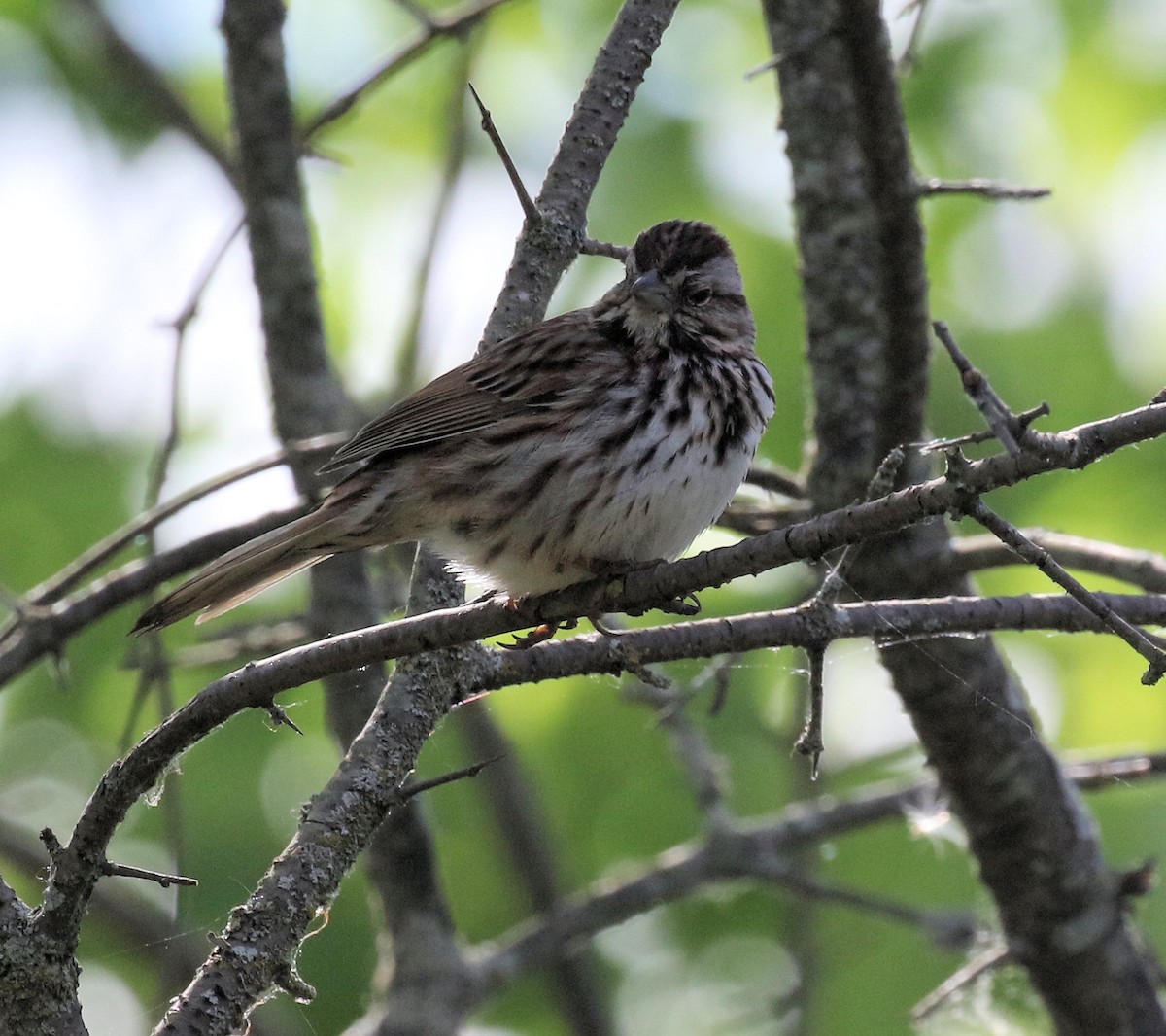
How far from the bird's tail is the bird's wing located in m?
0.22

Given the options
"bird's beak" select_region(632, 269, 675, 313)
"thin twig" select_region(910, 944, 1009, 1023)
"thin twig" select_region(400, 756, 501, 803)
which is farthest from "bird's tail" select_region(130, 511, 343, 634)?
"thin twig" select_region(910, 944, 1009, 1023)

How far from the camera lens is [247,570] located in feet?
11.6

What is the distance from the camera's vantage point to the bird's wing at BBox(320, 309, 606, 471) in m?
3.90

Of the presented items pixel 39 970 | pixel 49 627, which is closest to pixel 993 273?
pixel 49 627

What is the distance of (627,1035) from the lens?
627cm

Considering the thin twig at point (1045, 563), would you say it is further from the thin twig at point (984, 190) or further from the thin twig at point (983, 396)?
the thin twig at point (984, 190)

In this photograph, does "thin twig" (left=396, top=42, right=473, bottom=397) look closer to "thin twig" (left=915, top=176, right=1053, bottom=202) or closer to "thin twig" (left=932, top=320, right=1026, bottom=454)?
"thin twig" (left=915, top=176, right=1053, bottom=202)

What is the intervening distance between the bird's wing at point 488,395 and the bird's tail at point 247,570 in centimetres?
22

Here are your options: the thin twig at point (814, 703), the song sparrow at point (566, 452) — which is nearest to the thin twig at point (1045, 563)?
the thin twig at point (814, 703)

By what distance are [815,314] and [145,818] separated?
3.27 metres

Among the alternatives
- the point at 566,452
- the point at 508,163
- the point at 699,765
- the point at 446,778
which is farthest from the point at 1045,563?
the point at 699,765

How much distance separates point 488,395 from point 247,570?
835mm

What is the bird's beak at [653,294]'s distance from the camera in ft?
13.1

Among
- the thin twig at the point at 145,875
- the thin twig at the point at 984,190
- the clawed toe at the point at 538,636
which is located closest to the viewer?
the thin twig at the point at 145,875
